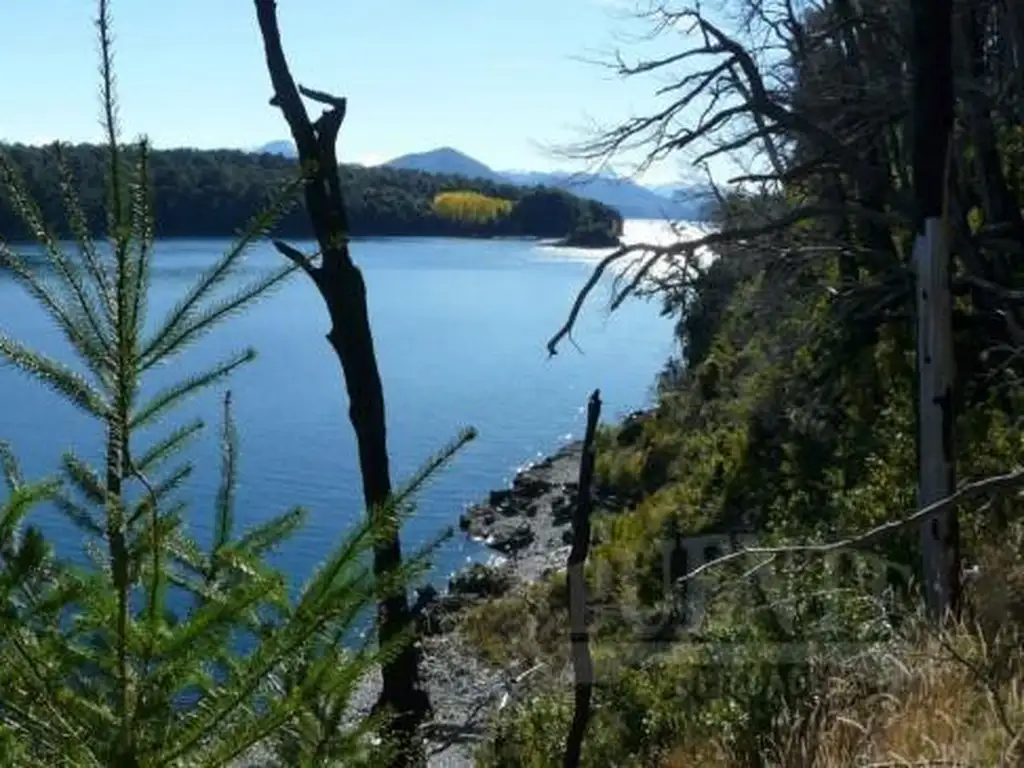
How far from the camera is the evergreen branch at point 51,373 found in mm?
2236

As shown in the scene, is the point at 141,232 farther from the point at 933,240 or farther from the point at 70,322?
the point at 933,240

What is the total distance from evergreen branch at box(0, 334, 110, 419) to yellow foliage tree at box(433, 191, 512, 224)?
3956 inches

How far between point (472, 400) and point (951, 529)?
3475cm

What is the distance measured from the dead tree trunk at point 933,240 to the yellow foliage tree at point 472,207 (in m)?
95.6

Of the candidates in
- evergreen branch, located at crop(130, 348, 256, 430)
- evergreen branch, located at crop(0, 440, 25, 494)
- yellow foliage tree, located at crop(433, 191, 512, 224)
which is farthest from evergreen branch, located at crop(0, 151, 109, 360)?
yellow foliage tree, located at crop(433, 191, 512, 224)

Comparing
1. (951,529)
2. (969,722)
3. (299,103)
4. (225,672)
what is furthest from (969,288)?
(225,672)

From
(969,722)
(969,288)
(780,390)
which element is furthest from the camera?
(780,390)

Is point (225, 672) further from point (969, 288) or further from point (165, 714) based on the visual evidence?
point (969, 288)

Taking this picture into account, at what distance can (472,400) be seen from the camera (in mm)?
41281

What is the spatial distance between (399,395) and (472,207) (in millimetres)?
70362

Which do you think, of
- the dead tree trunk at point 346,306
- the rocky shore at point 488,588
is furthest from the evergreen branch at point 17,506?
the dead tree trunk at point 346,306

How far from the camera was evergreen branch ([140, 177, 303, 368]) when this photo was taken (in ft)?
7.64

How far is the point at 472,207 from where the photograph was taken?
10888cm

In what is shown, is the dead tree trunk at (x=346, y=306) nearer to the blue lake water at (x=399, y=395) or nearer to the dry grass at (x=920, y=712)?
the blue lake water at (x=399, y=395)
